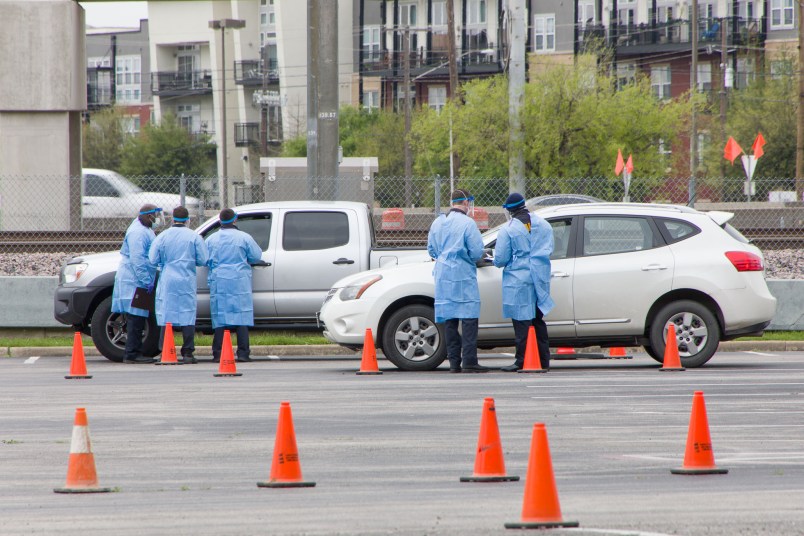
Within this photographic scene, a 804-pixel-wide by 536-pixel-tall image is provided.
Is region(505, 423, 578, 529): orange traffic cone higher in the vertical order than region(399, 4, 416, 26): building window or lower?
lower

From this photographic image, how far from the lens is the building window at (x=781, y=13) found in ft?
210

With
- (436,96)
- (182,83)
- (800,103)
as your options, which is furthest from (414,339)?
(182,83)

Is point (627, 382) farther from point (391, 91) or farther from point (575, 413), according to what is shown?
point (391, 91)

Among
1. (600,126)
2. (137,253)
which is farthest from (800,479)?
(600,126)

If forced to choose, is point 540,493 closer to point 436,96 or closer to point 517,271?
point 517,271

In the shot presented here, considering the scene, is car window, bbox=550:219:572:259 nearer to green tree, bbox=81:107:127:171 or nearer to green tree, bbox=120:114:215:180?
green tree, bbox=120:114:215:180

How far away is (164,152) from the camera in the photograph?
73.9m

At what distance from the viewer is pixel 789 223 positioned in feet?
93.9

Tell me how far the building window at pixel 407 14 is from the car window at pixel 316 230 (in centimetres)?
5732

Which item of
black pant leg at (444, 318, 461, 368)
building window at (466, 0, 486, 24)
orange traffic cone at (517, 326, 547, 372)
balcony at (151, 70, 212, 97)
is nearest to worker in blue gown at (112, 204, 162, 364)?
black pant leg at (444, 318, 461, 368)

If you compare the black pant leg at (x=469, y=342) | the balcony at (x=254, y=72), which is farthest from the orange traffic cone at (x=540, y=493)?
the balcony at (x=254, y=72)

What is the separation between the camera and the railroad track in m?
21.8

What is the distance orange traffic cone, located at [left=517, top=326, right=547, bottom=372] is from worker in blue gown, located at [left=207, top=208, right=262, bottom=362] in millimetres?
3402

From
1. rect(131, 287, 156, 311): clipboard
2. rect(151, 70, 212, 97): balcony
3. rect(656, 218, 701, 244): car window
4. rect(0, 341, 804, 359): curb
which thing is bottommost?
rect(0, 341, 804, 359): curb
